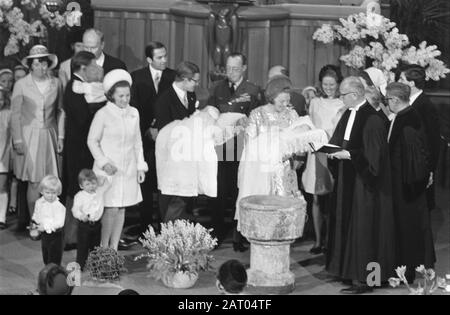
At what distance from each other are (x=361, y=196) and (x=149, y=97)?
8.30ft

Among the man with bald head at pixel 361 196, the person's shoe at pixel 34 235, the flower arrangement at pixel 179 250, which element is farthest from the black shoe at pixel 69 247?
the man with bald head at pixel 361 196

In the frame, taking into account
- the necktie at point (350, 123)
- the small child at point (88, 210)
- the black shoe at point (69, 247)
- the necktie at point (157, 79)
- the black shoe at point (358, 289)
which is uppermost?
the necktie at point (157, 79)

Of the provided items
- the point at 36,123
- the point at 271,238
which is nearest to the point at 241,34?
the point at 36,123

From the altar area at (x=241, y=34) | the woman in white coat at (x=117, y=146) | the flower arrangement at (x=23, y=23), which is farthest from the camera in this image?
the altar area at (x=241, y=34)

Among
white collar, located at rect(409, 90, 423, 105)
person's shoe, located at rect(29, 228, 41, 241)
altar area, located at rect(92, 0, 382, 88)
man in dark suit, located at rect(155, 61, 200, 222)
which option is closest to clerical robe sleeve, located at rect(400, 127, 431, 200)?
white collar, located at rect(409, 90, 423, 105)

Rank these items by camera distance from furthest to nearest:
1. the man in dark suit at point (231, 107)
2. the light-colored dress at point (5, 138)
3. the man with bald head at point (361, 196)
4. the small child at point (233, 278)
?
the light-colored dress at point (5, 138) < the man in dark suit at point (231, 107) < the man with bald head at point (361, 196) < the small child at point (233, 278)

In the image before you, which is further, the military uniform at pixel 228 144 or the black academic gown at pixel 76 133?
the military uniform at pixel 228 144

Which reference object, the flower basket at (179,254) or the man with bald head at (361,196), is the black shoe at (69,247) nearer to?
the flower basket at (179,254)

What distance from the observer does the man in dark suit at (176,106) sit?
965 cm

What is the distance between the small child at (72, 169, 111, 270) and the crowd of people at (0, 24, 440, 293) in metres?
0.01

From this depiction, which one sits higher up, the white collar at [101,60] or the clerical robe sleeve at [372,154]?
the white collar at [101,60]

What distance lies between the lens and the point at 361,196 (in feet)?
28.5

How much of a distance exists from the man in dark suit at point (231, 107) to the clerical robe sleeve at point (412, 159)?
5.54 ft
